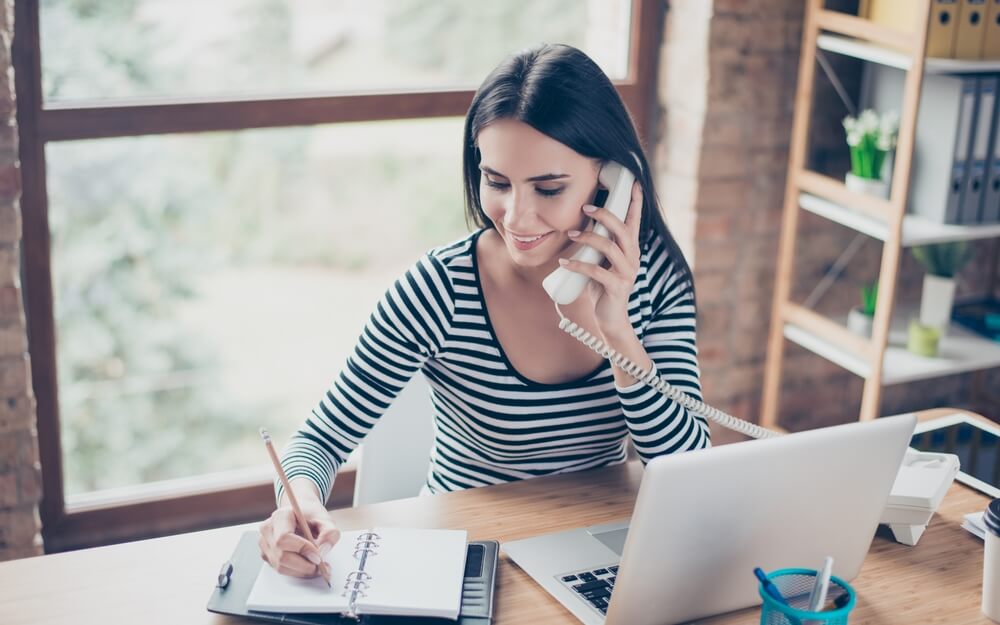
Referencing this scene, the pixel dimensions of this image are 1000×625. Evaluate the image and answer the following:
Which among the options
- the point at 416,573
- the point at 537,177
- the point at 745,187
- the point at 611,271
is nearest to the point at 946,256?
the point at 745,187

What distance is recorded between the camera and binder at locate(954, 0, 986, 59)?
2373 mm

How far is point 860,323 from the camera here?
2.62 m

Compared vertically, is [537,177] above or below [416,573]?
above

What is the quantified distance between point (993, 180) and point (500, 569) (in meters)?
1.71

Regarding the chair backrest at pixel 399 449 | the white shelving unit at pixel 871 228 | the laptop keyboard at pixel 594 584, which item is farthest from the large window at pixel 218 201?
the laptop keyboard at pixel 594 584

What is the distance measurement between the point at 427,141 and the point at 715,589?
2152 millimetres

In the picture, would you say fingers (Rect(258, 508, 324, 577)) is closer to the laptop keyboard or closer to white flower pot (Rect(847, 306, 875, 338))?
the laptop keyboard

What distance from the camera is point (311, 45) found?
306 cm

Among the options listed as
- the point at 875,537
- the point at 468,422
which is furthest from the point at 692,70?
the point at 875,537

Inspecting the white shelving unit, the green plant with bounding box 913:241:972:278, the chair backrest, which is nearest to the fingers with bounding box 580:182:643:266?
the chair backrest

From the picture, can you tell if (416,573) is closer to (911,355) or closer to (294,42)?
(911,355)

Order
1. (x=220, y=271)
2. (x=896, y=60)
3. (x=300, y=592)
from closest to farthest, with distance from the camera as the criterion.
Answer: (x=300, y=592) → (x=896, y=60) → (x=220, y=271)

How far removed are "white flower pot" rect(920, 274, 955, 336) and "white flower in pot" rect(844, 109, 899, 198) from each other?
0.29m

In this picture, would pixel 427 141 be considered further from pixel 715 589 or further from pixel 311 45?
pixel 715 589
